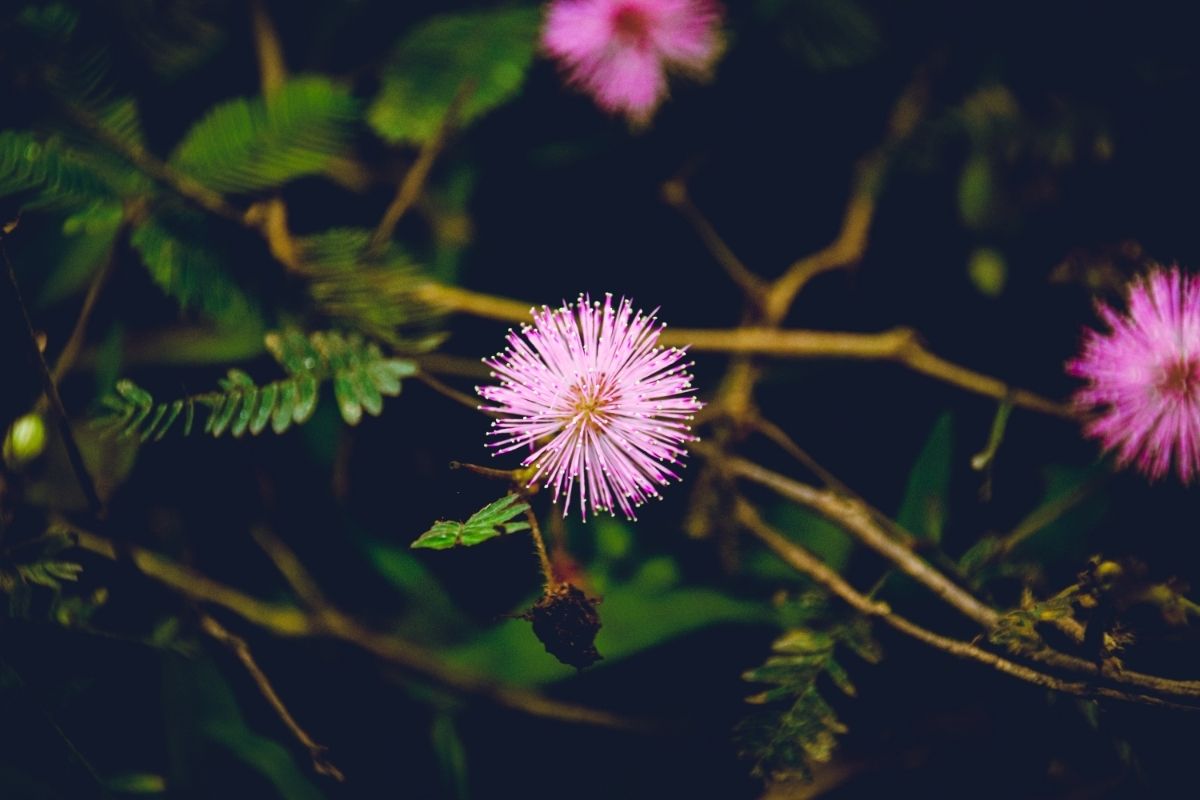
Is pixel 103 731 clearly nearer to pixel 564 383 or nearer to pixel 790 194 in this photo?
pixel 564 383

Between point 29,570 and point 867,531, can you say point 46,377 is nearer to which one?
point 29,570

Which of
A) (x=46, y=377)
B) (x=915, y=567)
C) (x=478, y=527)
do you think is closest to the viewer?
(x=478, y=527)

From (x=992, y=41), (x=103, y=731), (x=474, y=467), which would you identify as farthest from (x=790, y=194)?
(x=103, y=731)

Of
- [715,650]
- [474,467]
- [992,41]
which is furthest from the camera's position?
[992,41]

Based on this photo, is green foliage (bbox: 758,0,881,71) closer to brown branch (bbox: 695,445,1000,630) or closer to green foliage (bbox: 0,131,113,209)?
brown branch (bbox: 695,445,1000,630)

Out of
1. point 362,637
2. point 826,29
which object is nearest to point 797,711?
point 362,637

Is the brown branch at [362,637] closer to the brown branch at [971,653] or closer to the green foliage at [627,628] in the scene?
the green foliage at [627,628]

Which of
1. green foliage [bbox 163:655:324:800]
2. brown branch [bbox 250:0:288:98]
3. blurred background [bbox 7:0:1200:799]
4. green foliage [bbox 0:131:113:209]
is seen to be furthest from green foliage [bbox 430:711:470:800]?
brown branch [bbox 250:0:288:98]
